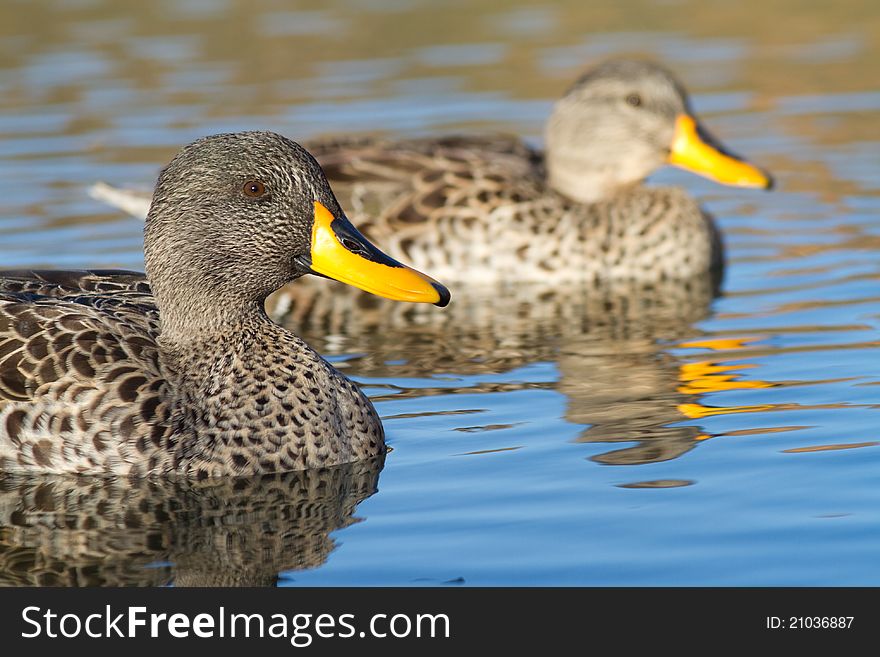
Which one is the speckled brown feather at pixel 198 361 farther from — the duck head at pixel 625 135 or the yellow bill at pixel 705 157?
the yellow bill at pixel 705 157

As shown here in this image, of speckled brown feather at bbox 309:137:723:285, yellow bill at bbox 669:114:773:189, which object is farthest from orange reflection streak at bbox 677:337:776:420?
yellow bill at bbox 669:114:773:189

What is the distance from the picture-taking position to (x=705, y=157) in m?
11.9

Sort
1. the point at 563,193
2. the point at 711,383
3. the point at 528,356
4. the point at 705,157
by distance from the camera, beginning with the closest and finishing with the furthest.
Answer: the point at 711,383 → the point at 528,356 → the point at 705,157 → the point at 563,193

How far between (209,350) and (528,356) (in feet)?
7.57

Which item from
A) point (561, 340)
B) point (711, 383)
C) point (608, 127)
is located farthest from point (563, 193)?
point (711, 383)

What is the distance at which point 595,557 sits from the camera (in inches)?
237

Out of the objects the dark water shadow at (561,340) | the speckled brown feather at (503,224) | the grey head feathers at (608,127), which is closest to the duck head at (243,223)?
the dark water shadow at (561,340)

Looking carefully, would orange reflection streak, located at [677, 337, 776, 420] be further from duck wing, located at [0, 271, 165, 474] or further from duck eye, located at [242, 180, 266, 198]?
duck wing, located at [0, 271, 165, 474]

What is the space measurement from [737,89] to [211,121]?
5.13m

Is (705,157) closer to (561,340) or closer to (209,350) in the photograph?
(561,340)

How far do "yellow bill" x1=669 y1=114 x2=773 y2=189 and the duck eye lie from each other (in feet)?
16.6

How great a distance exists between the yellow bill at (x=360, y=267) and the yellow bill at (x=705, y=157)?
486 cm

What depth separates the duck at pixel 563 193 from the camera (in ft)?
38.0
